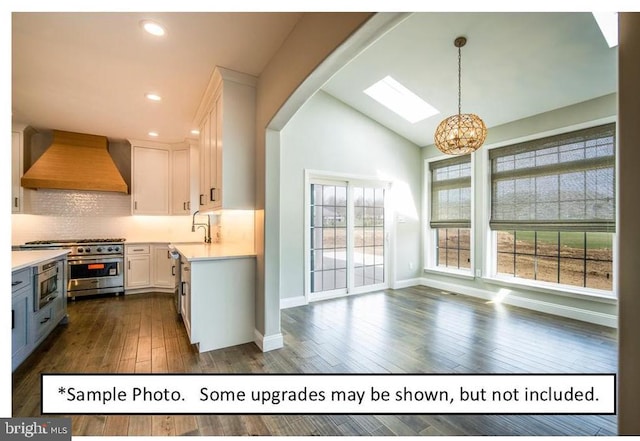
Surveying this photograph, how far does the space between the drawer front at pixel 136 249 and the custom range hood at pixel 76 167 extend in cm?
93

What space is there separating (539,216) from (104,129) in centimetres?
643

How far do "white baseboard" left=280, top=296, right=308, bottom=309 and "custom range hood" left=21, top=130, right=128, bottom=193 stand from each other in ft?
10.6

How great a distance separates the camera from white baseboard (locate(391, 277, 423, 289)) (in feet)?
16.7

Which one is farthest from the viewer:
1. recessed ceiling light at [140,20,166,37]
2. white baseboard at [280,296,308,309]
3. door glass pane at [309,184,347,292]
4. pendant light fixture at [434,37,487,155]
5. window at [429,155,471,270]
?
window at [429,155,471,270]

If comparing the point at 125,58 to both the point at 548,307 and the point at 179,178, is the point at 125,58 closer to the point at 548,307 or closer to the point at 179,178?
the point at 179,178

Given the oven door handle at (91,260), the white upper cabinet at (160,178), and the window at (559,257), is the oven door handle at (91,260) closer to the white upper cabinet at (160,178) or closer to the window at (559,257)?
the white upper cabinet at (160,178)

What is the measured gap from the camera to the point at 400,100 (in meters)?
4.34

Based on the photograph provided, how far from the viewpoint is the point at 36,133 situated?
14.4ft

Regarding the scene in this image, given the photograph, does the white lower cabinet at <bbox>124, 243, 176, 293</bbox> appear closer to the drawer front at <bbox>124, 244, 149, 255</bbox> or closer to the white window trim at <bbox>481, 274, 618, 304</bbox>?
the drawer front at <bbox>124, 244, 149, 255</bbox>

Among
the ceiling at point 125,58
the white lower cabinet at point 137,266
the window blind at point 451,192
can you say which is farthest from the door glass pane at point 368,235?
the white lower cabinet at point 137,266

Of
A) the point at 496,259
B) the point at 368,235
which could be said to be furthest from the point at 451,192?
the point at 368,235

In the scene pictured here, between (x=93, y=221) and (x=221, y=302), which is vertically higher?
(x=93, y=221)

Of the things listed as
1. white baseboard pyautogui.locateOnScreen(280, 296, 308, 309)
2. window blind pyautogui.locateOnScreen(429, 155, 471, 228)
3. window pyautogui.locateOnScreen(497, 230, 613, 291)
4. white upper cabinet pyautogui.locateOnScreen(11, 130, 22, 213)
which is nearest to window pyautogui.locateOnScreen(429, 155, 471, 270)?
window blind pyautogui.locateOnScreen(429, 155, 471, 228)

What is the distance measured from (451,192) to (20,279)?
218 inches
